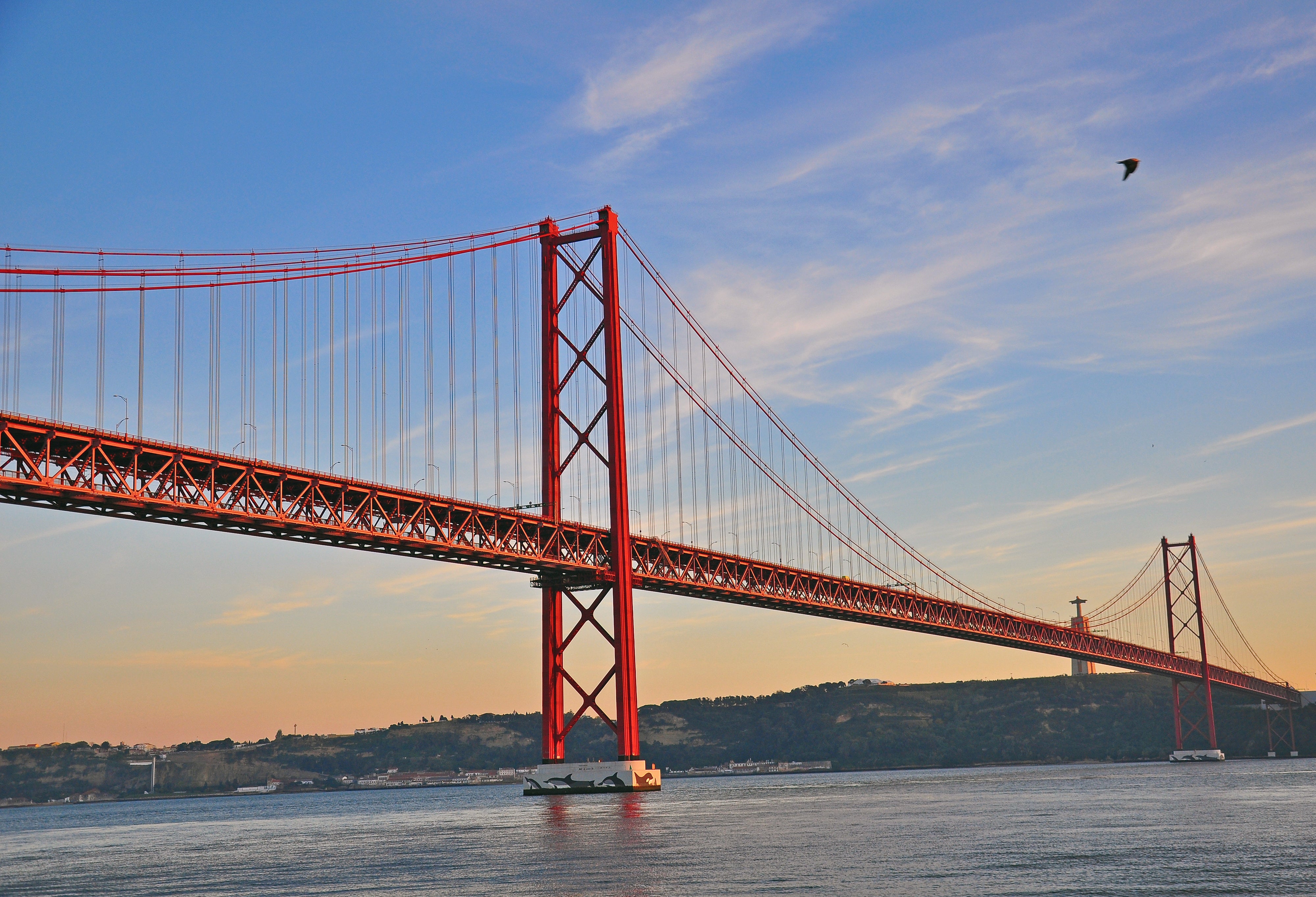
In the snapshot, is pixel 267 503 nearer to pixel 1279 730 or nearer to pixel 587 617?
pixel 587 617

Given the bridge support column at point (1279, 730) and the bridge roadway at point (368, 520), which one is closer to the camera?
the bridge roadway at point (368, 520)

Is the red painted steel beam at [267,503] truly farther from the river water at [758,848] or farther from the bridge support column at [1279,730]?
the bridge support column at [1279,730]

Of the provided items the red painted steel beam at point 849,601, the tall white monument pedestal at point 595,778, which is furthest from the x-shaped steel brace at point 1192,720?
the tall white monument pedestal at point 595,778

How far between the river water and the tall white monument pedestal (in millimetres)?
834

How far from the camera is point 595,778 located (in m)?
59.4

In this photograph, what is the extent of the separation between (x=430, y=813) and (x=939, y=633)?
33.8m

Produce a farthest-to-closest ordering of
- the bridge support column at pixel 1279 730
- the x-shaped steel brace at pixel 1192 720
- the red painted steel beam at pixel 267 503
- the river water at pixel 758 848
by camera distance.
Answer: the bridge support column at pixel 1279 730, the x-shaped steel brace at pixel 1192 720, the red painted steel beam at pixel 267 503, the river water at pixel 758 848

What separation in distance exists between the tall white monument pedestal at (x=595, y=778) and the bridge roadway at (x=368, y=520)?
814cm

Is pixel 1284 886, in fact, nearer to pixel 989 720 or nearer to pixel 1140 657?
pixel 1140 657

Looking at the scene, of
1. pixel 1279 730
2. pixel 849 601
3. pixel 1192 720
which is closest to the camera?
pixel 849 601

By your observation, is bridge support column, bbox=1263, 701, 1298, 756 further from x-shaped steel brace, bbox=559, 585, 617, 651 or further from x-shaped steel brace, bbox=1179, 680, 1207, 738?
x-shaped steel brace, bbox=559, 585, 617, 651

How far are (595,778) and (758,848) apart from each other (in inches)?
981

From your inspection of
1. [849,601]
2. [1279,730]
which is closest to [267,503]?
[849,601]

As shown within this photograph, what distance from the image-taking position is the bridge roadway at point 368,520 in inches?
1559
